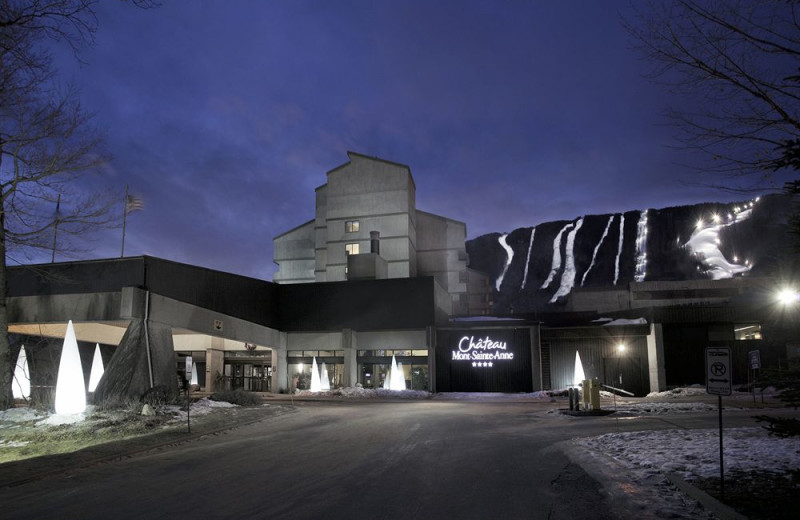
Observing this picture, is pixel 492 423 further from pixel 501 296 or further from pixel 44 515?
pixel 501 296

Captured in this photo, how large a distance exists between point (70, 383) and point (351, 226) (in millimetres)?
40155

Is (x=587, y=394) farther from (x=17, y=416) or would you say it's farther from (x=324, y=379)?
(x=324, y=379)

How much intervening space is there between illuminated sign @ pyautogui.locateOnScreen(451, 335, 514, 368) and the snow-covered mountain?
74.5 metres

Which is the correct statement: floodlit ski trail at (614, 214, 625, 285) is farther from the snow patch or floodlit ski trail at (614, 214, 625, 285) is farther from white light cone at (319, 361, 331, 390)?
white light cone at (319, 361, 331, 390)

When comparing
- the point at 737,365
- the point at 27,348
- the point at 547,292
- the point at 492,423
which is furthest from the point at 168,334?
the point at 547,292

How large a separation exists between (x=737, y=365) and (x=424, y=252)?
3336cm

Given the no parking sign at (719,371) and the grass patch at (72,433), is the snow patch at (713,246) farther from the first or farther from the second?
the grass patch at (72,433)

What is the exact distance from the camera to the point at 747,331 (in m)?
38.1

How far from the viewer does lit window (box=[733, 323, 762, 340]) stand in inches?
1451

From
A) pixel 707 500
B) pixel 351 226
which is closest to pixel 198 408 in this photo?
pixel 707 500

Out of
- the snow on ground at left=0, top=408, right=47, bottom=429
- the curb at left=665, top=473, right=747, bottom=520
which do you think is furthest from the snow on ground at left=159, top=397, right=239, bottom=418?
the curb at left=665, top=473, right=747, bottom=520

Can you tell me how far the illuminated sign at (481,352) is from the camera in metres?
39.7

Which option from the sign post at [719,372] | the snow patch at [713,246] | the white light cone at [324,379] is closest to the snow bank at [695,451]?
the sign post at [719,372]

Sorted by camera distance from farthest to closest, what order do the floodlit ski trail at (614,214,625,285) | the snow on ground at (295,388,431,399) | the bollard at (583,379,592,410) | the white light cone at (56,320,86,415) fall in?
1. the floodlit ski trail at (614,214,625,285)
2. the snow on ground at (295,388,431,399)
3. the bollard at (583,379,592,410)
4. the white light cone at (56,320,86,415)
